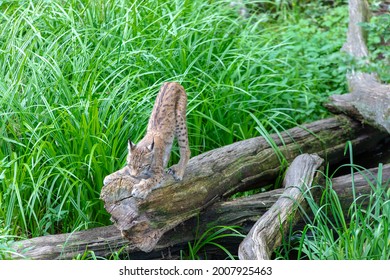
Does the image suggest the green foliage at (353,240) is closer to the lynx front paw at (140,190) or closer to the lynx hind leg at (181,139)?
the lynx hind leg at (181,139)

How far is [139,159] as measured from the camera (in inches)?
194

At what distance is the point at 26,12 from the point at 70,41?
0.57 meters

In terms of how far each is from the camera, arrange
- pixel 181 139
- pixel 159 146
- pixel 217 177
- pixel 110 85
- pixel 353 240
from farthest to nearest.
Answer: pixel 110 85
pixel 217 177
pixel 181 139
pixel 159 146
pixel 353 240

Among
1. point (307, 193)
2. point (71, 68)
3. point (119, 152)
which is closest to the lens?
point (307, 193)

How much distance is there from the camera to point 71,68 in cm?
647

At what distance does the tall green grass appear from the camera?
566cm

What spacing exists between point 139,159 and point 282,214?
1.12m

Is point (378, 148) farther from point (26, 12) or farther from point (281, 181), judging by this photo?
point (26, 12)

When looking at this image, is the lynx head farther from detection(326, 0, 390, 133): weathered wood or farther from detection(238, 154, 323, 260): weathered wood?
detection(326, 0, 390, 133): weathered wood

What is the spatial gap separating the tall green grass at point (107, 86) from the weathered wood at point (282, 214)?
2.75ft

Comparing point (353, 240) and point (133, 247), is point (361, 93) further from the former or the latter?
point (133, 247)

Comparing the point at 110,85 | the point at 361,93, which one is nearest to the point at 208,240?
the point at 110,85

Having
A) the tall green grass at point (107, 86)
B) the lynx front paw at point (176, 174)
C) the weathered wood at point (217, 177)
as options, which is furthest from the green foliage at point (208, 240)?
the tall green grass at point (107, 86)
